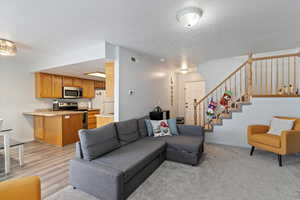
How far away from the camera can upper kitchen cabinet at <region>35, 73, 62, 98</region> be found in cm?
430

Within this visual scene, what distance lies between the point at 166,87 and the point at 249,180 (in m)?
3.56

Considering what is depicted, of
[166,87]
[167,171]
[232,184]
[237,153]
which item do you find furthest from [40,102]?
[237,153]

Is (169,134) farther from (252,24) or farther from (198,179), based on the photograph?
(252,24)

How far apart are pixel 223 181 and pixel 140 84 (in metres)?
2.72

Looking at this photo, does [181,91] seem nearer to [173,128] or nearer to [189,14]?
[173,128]

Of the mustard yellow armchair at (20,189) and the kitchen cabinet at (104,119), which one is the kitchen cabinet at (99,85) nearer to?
the kitchen cabinet at (104,119)

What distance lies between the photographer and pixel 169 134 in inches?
129

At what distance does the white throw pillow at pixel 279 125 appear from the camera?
283 cm

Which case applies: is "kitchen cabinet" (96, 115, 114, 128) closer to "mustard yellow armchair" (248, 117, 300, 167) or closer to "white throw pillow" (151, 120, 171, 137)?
"white throw pillow" (151, 120, 171, 137)

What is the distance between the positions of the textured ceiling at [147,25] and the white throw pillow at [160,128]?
178 cm

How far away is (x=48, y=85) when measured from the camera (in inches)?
174

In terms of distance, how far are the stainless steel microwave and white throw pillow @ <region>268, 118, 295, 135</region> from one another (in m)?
5.64

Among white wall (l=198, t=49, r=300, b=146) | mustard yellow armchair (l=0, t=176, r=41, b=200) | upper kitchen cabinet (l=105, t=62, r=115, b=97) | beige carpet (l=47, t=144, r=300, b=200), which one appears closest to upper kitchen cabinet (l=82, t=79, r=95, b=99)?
upper kitchen cabinet (l=105, t=62, r=115, b=97)

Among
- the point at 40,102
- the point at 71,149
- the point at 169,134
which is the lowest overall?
the point at 71,149
